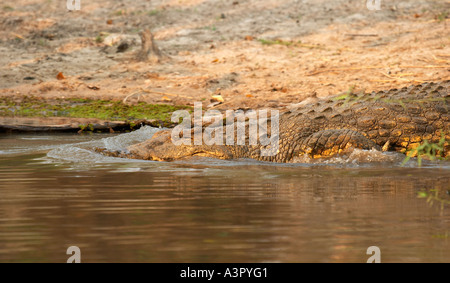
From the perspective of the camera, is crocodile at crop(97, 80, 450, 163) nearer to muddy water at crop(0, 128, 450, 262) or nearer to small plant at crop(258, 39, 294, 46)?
muddy water at crop(0, 128, 450, 262)

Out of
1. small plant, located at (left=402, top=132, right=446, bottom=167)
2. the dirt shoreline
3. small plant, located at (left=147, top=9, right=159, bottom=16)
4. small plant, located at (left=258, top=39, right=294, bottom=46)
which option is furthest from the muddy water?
small plant, located at (left=147, top=9, right=159, bottom=16)

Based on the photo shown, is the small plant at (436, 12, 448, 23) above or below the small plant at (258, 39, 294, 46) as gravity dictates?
above

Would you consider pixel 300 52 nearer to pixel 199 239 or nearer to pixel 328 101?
pixel 328 101

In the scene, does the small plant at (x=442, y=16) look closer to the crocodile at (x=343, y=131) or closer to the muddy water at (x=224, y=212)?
the crocodile at (x=343, y=131)

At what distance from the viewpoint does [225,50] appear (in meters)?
14.0

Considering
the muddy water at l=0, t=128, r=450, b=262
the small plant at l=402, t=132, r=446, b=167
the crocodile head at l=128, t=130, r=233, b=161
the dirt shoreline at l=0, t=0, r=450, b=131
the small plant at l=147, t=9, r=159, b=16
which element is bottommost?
the muddy water at l=0, t=128, r=450, b=262

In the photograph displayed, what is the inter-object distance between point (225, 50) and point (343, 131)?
8003 mm

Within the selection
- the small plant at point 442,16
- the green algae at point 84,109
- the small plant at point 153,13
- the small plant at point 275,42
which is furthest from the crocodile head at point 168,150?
the small plant at point 153,13

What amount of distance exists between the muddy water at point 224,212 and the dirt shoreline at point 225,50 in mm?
5152

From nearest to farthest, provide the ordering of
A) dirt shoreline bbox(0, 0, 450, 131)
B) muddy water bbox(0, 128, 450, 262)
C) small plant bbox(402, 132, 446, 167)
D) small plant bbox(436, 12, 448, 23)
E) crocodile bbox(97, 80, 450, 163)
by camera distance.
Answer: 1. muddy water bbox(0, 128, 450, 262)
2. small plant bbox(402, 132, 446, 167)
3. crocodile bbox(97, 80, 450, 163)
4. dirt shoreline bbox(0, 0, 450, 131)
5. small plant bbox(436, 12, 448, 23)

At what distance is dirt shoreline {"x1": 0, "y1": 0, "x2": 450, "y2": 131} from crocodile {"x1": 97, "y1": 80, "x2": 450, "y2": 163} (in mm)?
3929

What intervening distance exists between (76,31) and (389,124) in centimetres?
1117

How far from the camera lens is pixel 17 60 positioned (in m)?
14.0

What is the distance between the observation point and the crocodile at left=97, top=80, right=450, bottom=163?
6363mm
